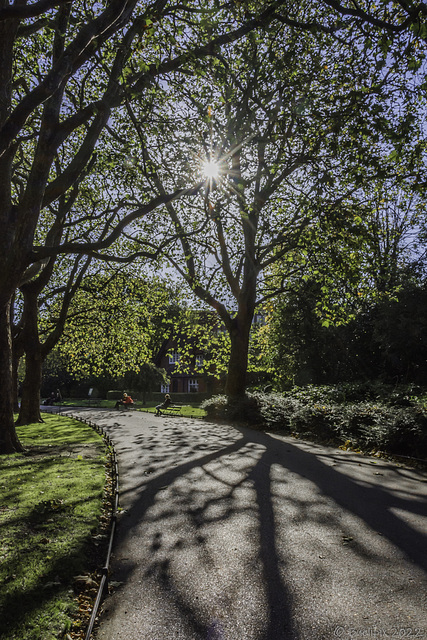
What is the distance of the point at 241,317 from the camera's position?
66.1ft

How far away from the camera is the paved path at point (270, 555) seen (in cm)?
320

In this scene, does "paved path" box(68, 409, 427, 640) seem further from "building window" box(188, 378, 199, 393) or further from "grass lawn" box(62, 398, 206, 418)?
"building window" box(188, 378, 199, 393)

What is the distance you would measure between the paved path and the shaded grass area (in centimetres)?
39

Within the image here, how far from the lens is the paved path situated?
320cm

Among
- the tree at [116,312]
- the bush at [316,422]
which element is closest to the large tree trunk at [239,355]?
the tree at [116,312]

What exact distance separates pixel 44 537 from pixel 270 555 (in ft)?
8.21

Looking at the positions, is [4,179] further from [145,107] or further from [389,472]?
[389,472]

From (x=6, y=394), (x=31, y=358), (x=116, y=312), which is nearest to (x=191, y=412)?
(x=116, y=312)

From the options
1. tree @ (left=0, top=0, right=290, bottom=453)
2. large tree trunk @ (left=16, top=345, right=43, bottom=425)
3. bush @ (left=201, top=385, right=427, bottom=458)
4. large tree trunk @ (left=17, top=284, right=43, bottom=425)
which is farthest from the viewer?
large tree trunk @ (left=16, top=345, right=43, bottom=425)

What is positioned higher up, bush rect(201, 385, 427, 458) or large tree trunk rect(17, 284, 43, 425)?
large tree trunk rect(17, 284, 43, 425)

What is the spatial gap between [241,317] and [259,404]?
428 cm

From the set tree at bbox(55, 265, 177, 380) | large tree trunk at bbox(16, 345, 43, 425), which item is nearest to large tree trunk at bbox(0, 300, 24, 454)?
large tree trunk at bbox(16, 345, 43, 425)

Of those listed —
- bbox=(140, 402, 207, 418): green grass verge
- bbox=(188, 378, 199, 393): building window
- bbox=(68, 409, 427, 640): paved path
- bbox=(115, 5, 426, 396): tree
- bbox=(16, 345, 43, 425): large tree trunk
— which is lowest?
bbox=(68, 409, 427, 640): paved path

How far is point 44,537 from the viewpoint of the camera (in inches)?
185
